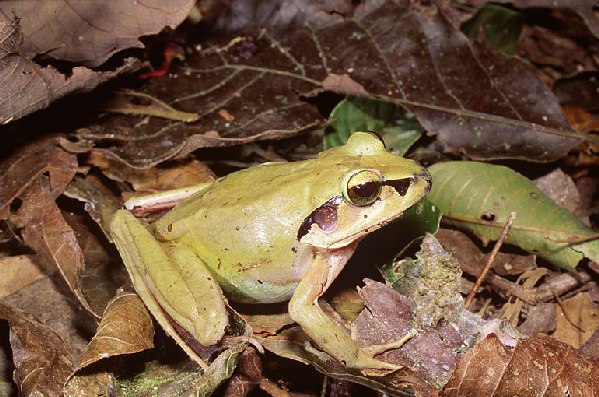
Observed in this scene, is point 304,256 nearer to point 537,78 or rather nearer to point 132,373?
point 132,373

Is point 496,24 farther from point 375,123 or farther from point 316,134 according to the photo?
point 316,134

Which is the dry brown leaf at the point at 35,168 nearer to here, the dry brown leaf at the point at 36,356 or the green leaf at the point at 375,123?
the dry brown leaf at the point at 36,356

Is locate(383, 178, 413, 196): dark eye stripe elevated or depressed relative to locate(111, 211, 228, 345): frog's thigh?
elevated

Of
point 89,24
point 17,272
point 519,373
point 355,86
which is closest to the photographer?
point 519,373

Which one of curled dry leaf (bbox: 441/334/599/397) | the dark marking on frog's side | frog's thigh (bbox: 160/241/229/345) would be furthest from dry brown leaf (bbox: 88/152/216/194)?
curled dry leaf (bbox: 441/334/599/397)

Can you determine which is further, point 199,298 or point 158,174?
point 158,174

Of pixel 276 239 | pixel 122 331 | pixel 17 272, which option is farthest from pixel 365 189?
pixel 17 272

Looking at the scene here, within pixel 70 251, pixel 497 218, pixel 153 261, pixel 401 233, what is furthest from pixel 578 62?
pixel 70 251

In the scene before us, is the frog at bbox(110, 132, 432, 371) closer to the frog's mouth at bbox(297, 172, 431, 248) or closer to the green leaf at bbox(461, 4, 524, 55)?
the frog's mouth at bbox(297, 172, 431, 248)
